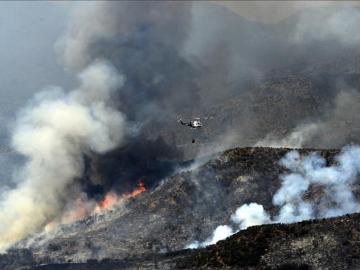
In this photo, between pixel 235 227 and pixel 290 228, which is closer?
pixel 290 228

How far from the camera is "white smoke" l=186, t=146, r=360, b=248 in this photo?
12875 centimetres

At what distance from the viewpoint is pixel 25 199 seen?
147 meters

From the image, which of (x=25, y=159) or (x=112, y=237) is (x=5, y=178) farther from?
(x=112, y=237)

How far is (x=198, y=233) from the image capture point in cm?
13188

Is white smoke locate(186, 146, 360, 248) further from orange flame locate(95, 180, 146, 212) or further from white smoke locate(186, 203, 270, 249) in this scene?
orange flame locate(95, 180, 146, 212)

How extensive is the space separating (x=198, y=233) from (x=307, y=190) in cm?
2426

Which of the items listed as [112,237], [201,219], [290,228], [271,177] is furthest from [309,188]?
[112,237]

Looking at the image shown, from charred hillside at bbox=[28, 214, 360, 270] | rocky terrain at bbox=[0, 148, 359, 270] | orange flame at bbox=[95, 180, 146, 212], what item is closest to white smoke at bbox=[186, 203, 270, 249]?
rocky terrain at bbox=[0, 148, 359, 270]

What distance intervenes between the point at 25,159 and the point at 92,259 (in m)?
54.3

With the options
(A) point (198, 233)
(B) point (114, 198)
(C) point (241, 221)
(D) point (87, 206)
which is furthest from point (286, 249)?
(B) point (114, 198)

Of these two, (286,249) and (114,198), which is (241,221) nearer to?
(286,249)

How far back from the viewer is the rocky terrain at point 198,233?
10156 centimetres

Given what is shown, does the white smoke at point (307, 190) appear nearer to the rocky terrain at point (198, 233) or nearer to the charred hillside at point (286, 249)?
the rocky terrain at point (198, 233)

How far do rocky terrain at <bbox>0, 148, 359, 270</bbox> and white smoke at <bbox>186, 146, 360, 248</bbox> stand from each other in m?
2.24
